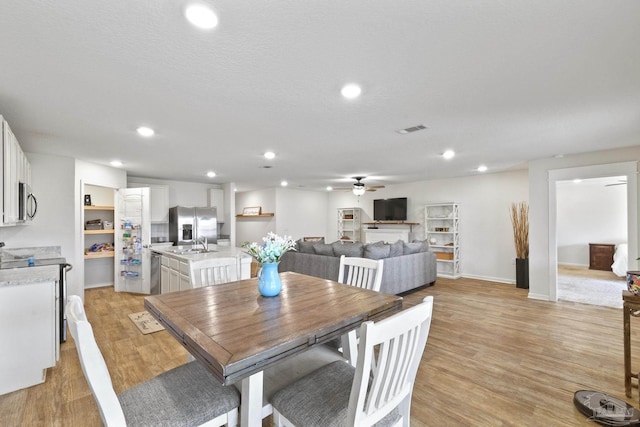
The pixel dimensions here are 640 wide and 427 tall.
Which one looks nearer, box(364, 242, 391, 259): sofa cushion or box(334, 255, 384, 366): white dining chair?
box(334, 255, 384, 366): white dining chair

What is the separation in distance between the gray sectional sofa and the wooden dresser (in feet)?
14.7

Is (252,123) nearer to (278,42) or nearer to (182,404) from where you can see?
(278,42)

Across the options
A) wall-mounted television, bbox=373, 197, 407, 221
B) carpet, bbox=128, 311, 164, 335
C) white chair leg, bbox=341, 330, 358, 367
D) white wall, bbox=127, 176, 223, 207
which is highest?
white wall, bbox=127, 176, 223, 207

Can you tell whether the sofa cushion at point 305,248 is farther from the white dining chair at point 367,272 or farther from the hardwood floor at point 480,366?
the white dining chair at point 367,272

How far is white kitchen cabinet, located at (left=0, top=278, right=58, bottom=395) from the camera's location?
227cm

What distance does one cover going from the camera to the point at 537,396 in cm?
221

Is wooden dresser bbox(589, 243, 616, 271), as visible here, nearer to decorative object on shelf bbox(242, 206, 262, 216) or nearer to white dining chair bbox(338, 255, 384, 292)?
white dining chair bbox(338, 255, 384, 292)

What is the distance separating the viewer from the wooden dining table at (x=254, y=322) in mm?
1149

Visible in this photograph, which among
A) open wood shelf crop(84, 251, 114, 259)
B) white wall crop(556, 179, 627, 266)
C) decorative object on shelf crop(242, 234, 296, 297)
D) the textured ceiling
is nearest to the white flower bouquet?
decorative object on shelf crop(242, 234, 296, 297)

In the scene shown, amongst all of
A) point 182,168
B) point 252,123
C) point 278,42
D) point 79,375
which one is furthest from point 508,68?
point 182,168

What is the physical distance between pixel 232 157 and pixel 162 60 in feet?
9.08

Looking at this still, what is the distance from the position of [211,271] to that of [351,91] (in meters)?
1.92

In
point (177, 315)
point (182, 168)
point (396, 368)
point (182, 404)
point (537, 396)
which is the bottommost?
point (537, 396)

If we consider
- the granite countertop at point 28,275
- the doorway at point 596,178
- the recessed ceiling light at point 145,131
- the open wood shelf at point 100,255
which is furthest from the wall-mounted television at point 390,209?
the granite countertop at point 28,275
